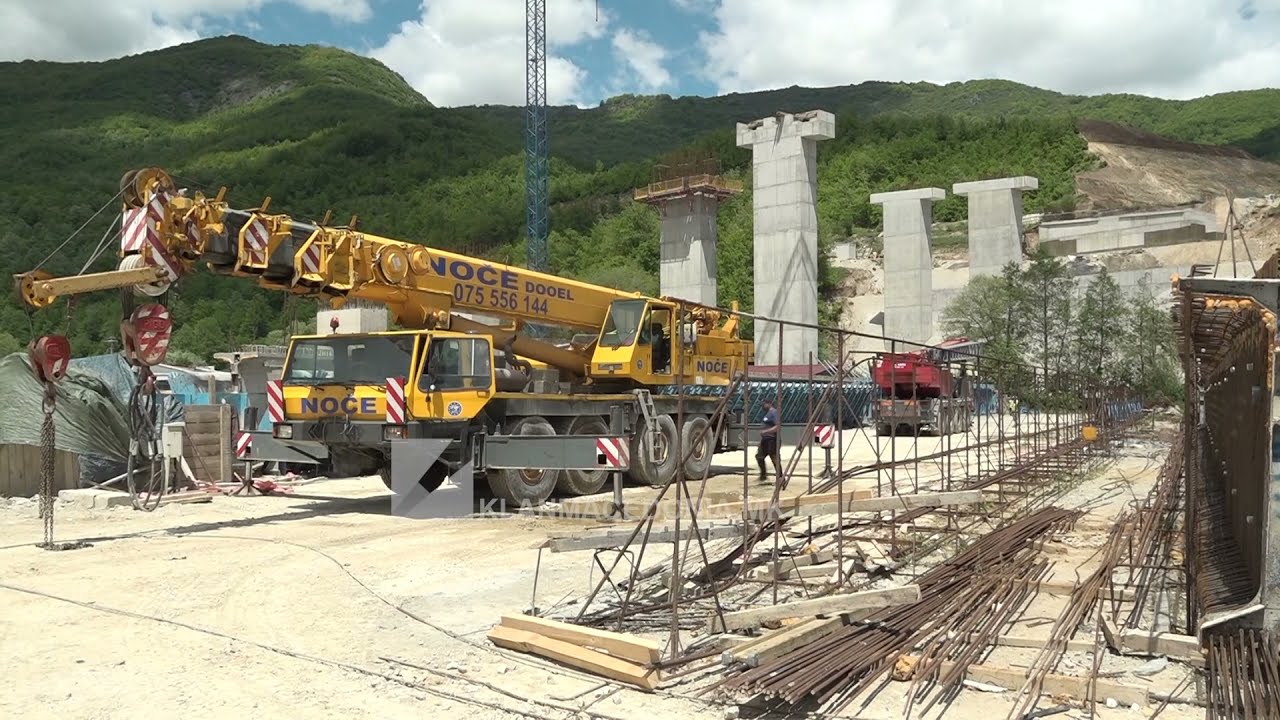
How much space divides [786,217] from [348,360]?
2405cm

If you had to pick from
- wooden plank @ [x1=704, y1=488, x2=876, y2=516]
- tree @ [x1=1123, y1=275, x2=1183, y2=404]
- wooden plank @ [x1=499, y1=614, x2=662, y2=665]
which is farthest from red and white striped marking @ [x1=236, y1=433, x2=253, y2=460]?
tree @ [x1=1123, y1=275, x2=1183, y2=404]

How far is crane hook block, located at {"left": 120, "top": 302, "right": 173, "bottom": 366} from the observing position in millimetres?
9750

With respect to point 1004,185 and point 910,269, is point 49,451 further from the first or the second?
point 1004,185

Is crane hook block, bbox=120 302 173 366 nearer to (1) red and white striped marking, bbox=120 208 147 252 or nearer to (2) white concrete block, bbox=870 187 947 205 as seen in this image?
(1) red and white striped marking, bbox=120 208 147 252

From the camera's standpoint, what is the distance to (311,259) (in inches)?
447

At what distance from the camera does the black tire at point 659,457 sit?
14.8 meters

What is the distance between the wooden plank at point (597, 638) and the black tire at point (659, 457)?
847 cm

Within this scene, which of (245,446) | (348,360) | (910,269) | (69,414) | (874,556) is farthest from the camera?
(910,269)

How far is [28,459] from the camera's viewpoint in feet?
46.0

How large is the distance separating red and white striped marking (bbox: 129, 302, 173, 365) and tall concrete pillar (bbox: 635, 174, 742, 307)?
29.8 meters

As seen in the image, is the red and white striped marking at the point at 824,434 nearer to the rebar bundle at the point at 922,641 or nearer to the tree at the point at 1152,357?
the rebar bundle at the point at 922,641

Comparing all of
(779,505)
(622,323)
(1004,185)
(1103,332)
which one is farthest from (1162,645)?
(1004,185)

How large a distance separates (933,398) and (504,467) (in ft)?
57.2

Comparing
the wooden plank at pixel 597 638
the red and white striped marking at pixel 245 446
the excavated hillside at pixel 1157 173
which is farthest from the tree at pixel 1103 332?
the wooden plank at pixel 597 638
